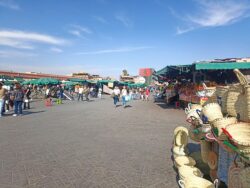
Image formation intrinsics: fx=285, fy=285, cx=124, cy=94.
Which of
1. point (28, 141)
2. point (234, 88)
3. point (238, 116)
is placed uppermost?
point (234, 88)

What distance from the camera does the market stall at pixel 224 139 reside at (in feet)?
10.2

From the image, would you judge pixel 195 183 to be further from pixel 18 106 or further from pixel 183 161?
pixel 18 106

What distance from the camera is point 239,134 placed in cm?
319

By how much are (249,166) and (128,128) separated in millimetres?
7220

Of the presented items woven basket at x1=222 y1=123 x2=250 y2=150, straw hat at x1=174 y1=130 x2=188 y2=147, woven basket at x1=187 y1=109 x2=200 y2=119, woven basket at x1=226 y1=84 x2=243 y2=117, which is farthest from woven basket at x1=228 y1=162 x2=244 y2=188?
straw hat at x1=174 y1=130 x2=188 y2=147

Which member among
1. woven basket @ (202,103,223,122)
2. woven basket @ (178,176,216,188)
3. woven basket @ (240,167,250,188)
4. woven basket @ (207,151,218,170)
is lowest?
woven basket @ (178,176,216,188)

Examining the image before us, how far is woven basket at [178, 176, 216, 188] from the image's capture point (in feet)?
12.9

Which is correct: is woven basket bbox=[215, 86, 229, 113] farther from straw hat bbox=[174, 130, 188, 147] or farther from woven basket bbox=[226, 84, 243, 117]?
straw hat bbox=[174, 130, 188, 147]

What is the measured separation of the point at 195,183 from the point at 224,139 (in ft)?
3.04

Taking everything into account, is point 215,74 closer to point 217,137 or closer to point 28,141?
point 28,141

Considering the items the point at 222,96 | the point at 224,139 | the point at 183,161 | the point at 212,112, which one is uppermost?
Result: the point at 222,96

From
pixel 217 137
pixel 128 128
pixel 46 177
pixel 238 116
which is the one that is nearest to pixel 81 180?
pixel 46 177

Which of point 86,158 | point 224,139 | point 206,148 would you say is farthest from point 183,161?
point 86,158

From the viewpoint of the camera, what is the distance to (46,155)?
6.30 meters
